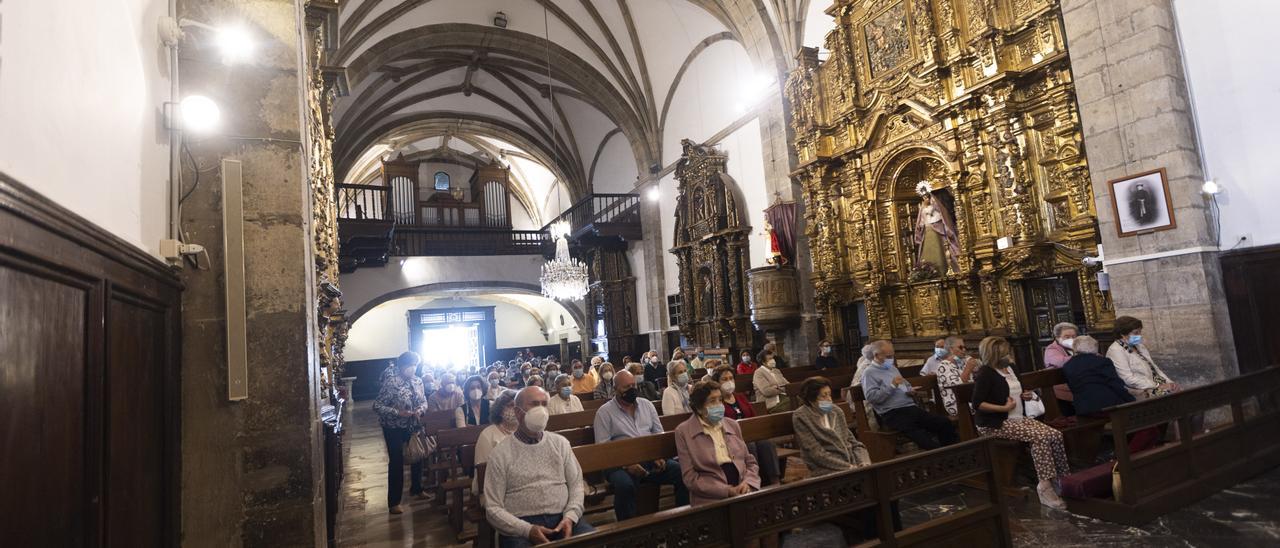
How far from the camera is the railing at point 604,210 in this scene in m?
17.2

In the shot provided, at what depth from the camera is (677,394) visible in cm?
585

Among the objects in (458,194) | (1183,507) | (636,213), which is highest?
(458,194)

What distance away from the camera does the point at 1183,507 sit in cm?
409

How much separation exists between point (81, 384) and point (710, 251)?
11923mm

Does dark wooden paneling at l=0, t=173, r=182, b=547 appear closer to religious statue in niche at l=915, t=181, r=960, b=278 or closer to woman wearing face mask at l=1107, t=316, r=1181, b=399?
woman wearing face mask at l=1107, t=316, r=1181, b=399

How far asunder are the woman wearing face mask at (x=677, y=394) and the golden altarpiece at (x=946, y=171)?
4.45m

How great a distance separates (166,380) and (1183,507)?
5.80 m

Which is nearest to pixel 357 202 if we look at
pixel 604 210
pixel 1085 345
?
pixel 604 210

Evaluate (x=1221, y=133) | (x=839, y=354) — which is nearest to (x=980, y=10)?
(x=1221, y=133)

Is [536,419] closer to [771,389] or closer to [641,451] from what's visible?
[641,451]

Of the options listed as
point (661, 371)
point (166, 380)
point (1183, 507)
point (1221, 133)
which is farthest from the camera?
point (661, 371)

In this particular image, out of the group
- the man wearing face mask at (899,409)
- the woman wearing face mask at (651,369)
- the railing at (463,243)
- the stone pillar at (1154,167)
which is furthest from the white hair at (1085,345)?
the railing at (463,243)

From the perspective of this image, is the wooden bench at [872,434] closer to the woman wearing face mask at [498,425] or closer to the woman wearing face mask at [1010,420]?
the woman wearing face mask at [1010,420]

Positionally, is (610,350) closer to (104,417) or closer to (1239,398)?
(1239,398)
